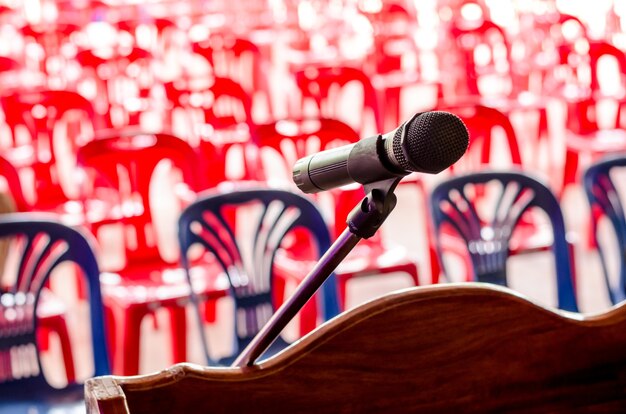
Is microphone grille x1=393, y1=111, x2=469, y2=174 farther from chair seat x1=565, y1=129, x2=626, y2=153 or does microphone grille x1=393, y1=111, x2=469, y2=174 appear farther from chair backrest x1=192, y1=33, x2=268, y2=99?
chair backrest x1=192, y1=33, x2=268, y2=99

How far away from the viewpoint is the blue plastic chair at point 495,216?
2.85 metres

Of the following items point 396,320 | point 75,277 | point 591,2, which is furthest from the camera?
point 591,2

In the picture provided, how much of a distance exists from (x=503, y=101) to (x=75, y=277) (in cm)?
266

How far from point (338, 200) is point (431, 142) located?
8.99 ft

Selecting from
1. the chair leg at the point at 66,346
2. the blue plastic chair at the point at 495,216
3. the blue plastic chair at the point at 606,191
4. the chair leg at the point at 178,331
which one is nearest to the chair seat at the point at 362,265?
the blue plastic chair at the point at 495,216

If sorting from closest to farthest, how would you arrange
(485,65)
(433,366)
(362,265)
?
1. (433,366)
2. (362,265)
3. (485,65)

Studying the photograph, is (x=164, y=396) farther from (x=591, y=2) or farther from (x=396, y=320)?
(x=591, y=2)

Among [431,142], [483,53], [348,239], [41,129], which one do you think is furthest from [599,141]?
[431,142]

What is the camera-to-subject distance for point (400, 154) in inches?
32.4

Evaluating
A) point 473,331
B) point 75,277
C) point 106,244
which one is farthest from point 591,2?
point 473,331

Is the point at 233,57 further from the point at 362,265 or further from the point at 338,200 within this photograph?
the point at 362,265

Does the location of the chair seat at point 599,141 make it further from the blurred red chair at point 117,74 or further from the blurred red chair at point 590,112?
the blurred red chair at point 117,74

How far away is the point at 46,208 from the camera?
153 inches

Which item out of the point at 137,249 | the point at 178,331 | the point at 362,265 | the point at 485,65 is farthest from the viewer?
the point at 485,65
